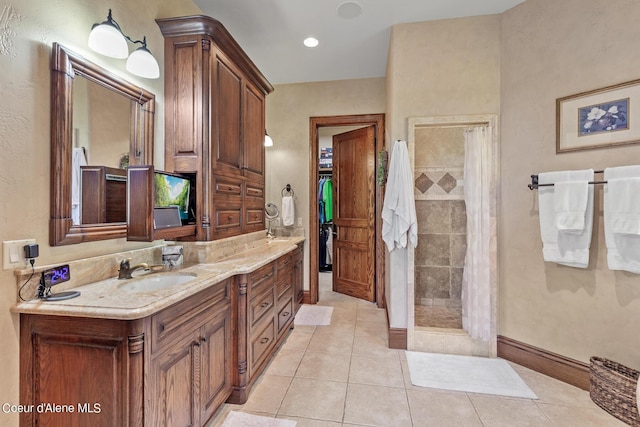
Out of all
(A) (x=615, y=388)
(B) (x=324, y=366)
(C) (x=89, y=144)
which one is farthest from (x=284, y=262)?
(A) (x=615, y=388)

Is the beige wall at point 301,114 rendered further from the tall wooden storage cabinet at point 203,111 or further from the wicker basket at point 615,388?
the wicker basket at point 615,388

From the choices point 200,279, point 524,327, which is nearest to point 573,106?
point 524,327

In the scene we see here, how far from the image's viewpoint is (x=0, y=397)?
1.21m

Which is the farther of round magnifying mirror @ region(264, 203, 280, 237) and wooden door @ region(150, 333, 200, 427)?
round magnifying mirror @ region(264, 203, 280, 237)

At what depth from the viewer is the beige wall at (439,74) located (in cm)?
268

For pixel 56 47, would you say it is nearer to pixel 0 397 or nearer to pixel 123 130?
pixel 123 130

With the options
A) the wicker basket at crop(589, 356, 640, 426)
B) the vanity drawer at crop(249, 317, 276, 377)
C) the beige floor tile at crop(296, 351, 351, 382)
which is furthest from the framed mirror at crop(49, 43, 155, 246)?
the wicker basket at crop(589, 356, 640, 426)

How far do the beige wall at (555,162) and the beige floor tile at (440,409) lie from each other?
989 mm

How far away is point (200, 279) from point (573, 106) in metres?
2.97

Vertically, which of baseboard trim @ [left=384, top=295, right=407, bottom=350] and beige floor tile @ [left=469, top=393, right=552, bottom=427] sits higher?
baseboard trim @ [left=384, top=295, right=407, bottom=350]

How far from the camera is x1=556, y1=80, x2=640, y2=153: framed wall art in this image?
78.7 inches

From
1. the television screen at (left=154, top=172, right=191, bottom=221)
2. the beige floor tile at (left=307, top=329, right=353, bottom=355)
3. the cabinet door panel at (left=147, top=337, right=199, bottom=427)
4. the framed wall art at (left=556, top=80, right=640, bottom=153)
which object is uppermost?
the framed wall art at (left=556, top=80, right=640, bottom=153)

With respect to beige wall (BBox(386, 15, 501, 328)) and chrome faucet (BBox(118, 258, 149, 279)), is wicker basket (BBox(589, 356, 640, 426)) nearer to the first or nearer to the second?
beige wall (BBox(386, 15, 501, 328))

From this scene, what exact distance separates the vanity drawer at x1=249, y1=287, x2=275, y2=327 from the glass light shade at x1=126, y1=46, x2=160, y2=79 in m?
1.65
